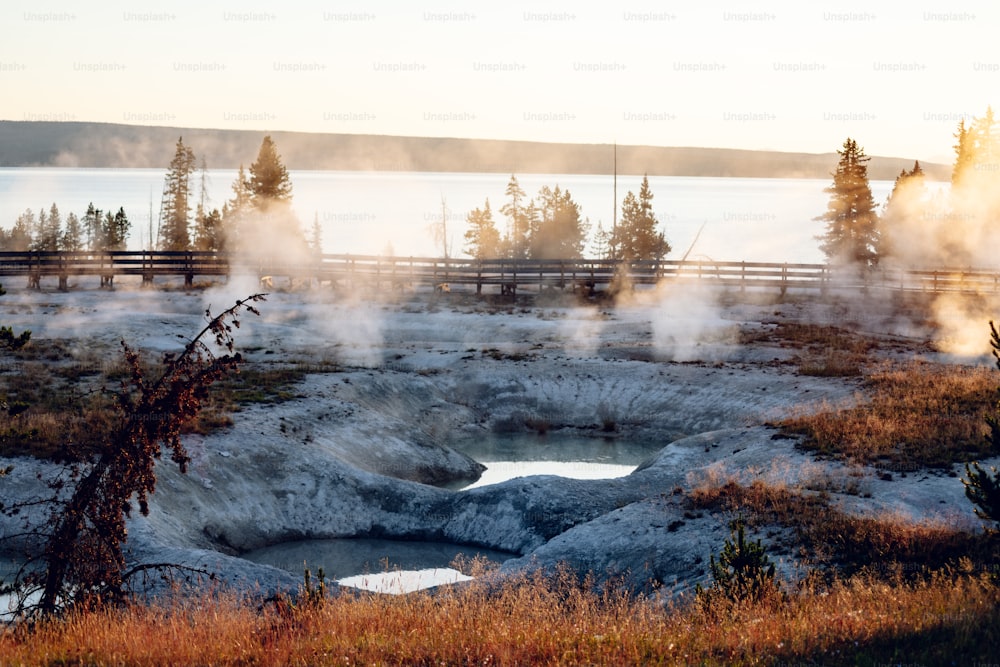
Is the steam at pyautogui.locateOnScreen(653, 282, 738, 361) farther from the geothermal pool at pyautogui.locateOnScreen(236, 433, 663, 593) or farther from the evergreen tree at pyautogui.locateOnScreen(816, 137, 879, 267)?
the evergreen tree at pyautogui.locateOnScreen(816, 137, 879, 267)

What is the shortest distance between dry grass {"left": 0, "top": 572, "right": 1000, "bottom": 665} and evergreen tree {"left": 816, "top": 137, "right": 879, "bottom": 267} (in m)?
56.4

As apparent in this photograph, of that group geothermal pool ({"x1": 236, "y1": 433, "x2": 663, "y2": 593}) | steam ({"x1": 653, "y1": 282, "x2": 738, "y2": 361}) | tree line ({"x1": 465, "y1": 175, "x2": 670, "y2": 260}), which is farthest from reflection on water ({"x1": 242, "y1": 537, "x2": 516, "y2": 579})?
tree line ({"x1": 465, "y1": 175, "x2": 670, "y2": 260})

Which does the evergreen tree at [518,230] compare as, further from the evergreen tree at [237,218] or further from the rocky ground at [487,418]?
the rocky ground at [487,418]

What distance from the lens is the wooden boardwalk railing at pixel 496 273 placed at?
54.7 m

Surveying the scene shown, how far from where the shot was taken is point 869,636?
923 cm

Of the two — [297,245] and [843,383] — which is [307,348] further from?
[297,245]

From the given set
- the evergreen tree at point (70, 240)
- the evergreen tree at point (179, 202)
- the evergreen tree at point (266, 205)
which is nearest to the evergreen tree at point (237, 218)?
the evergreen tree at point (266, 205)

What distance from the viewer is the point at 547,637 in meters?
9.50

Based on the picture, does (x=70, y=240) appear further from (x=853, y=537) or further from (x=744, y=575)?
(x=744, y=575)

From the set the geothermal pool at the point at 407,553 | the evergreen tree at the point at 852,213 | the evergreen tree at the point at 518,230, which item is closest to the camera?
the geothermal pool at the point at 407,553

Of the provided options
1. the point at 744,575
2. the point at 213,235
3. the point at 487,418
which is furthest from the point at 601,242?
the point at 744,575

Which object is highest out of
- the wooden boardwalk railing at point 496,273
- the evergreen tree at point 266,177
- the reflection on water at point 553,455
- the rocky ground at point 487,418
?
the evergreen tree at point 266,177

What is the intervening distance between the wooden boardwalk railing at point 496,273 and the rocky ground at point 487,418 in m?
2.31

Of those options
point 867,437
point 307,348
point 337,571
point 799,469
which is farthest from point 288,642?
point 307,348
